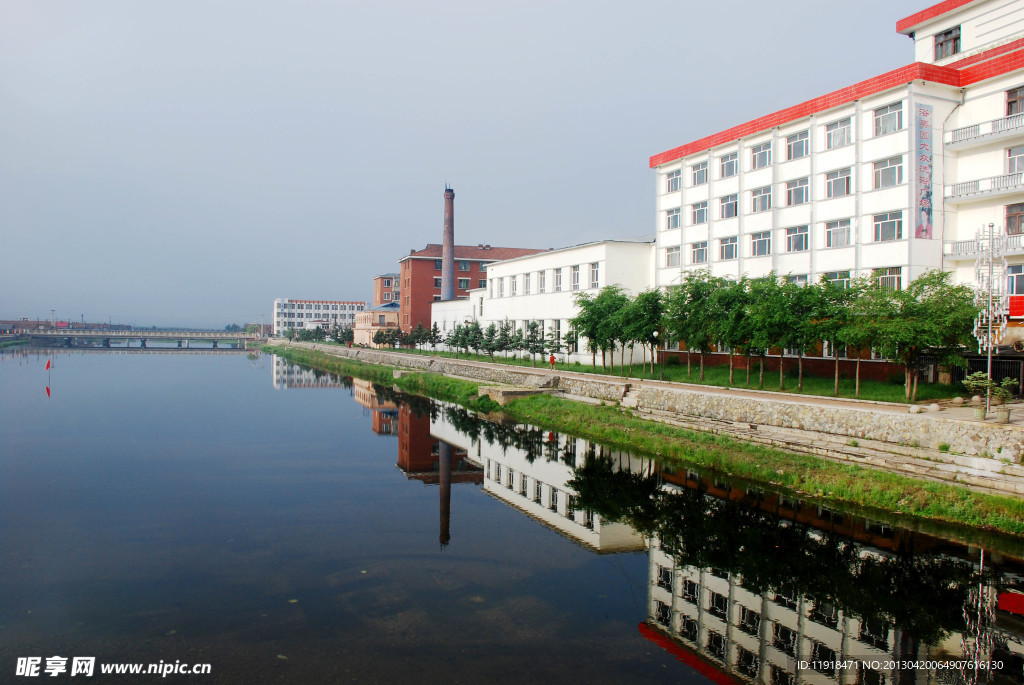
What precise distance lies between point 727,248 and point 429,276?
36.6 metres

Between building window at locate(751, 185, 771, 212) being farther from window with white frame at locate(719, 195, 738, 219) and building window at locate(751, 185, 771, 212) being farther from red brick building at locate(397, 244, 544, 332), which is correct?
red brick building at locate(397, 244, 544, 332)

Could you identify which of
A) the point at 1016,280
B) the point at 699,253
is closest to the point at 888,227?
the point at 1016,280

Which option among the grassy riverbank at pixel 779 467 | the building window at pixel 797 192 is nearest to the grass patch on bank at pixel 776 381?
the grassy riverbank at pixel 779 467

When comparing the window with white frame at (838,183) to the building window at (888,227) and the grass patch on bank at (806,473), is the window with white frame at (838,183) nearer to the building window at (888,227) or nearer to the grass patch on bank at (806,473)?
the building window at (888,227)

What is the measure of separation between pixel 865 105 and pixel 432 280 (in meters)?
42.7

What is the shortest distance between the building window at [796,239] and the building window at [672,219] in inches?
245

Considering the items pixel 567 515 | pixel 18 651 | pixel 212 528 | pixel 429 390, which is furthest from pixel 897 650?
pixel 429 390

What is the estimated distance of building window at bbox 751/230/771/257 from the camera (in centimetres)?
2423

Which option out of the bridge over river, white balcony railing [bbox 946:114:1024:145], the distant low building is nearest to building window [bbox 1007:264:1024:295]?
white balcony railing [bbox 946:114:1024:145]

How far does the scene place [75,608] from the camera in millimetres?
7445

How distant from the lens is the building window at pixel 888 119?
19.5 meters

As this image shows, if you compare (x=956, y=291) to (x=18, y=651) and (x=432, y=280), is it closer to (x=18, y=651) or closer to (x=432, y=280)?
(x=18, y=651)

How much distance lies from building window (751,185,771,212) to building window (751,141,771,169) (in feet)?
2.93

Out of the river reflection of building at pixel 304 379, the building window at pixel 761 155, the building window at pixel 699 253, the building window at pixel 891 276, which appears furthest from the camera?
the river reflection of building at pixel 304 379
